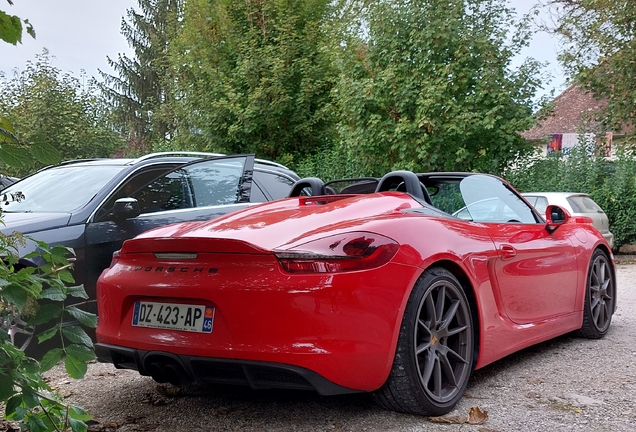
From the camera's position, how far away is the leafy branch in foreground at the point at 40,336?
93.4 inches

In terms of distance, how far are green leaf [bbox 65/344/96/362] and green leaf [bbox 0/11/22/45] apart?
1.09m

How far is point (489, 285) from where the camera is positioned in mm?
4012

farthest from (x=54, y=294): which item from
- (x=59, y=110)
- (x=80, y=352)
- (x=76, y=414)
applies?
(x=59, y=110)

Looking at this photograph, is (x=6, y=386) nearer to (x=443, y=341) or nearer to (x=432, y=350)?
(x=432, y=350)

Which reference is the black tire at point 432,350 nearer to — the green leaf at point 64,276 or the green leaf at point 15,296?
the green leaf at point 64,276

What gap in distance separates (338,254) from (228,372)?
2.37 ft

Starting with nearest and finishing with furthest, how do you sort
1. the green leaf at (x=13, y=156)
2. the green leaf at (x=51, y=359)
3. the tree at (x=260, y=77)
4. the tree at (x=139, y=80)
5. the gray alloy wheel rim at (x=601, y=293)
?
1. the green leaf at (x=13, y=156)
2. the green leaf at (x=51, y=359)
3. the gray alloy wheel rim at (x=601, y=293)
4. the tree at (x=260, y=77)
5. the tree at (x=139, y=80)

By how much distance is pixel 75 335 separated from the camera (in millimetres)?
2557

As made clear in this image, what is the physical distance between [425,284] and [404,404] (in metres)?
0.59

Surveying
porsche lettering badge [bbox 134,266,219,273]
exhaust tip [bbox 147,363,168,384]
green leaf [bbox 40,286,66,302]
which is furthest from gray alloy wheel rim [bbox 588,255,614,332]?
green leaf [bbox 40,286,66,302]

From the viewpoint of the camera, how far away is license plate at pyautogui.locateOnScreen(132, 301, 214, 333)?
10.5ft

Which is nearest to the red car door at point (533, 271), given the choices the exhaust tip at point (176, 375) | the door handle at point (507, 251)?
the door handle at point (507, 251)

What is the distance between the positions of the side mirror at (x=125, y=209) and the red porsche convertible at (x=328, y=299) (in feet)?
4.96

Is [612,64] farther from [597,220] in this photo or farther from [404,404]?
[404,404]
